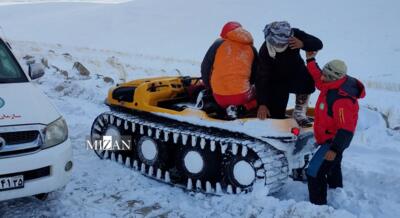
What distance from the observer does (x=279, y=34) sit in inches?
226

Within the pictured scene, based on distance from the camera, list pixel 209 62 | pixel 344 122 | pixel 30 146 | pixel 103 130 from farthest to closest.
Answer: pixel 103 130, pixel 209 62, pixel 344 122, pixel 30 146

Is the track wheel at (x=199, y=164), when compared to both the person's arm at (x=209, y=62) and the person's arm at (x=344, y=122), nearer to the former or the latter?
the person's arm at (x=209, y=62)

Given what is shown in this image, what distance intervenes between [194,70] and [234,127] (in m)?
15.5

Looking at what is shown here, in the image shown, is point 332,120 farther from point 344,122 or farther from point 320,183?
point 320,183

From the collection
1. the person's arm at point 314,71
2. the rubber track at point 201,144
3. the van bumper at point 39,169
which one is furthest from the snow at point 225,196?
the person's arm at point 314,71

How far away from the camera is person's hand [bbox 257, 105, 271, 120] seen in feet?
19.0

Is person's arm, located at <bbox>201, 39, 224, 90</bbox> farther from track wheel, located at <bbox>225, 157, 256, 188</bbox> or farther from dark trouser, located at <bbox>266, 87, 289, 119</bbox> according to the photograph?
track wheel, located at <bbox>225, 157, 256, 188</bbox>

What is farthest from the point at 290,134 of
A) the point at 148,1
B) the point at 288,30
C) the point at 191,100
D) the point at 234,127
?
the point at 148,1

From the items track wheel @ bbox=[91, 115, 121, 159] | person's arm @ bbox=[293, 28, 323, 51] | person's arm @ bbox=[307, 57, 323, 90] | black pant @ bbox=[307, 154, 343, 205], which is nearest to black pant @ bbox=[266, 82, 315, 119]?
person's arm @ bbox=[307, 57, 323, 90]

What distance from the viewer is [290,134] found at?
561cm

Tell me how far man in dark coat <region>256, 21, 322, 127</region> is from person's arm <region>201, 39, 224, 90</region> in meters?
0.60

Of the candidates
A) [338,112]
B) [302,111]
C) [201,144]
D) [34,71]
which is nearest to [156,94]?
[201,144]

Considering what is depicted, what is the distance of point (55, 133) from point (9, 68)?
4.77ft

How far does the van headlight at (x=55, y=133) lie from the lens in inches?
204
